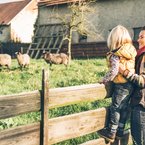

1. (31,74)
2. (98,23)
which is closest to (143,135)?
(31,74)

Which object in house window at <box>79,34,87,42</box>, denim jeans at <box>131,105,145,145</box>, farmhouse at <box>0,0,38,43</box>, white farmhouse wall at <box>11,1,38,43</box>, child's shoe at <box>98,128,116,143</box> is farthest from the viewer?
white farmhouse wall at <box>11,1,38,43</box>

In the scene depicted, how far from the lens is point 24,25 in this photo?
36.2 m

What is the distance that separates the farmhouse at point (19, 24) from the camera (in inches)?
1400

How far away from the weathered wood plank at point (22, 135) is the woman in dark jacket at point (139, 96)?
1275mm

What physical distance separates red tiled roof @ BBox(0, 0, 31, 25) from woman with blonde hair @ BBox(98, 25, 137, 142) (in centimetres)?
3195

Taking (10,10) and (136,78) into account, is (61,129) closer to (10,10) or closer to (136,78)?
(136,78)

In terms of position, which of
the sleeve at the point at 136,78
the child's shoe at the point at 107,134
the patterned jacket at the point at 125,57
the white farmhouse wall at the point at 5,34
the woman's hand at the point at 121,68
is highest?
the white farmhouse wall at the point at 5,34

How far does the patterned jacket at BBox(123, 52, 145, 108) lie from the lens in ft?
14.3

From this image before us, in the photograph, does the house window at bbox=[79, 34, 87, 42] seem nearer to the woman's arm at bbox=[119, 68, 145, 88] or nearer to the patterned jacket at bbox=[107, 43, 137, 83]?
the patterned jacket at bbox=[107, 43, 137, 83]

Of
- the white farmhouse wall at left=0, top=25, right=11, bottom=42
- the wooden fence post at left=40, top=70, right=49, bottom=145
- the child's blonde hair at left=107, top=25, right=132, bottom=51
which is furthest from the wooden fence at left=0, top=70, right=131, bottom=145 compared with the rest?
the white farmhouse wall at left=0, top=25, right=11, bottom=42

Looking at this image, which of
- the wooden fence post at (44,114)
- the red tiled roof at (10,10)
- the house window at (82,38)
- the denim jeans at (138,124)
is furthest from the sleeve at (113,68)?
the red tiled roof at (10,10)

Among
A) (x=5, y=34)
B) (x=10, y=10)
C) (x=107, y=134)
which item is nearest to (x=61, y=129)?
(x=107, y=134)

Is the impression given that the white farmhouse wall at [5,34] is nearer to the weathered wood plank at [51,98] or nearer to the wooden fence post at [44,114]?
the weathered wood plank at [51,98]

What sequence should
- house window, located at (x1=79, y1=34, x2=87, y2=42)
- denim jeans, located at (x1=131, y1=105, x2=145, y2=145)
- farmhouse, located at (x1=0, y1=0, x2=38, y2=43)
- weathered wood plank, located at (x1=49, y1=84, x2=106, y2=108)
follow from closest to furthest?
1. weathered wood plank, located at (x1=49, y1=84, x2=106, y2=108)
2. denim jeans, located at (x1=131, y1=105, x2=145, y2=145)
3. house window, located at (x1=79, y1=34, x2=87, y2=42)
4. farmhouse, located at (x1=0, y1=0, x2=38, y2=43)
